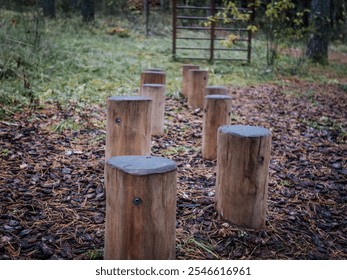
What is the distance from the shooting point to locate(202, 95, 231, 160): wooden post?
4168mm

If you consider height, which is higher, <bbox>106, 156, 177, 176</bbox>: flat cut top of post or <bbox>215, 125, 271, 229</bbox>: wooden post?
<bbox>106, 156, 177, 176</bbox>: flat cut top of post

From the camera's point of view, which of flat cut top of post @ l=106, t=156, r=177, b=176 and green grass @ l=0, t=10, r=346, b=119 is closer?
flat cut top of post @ l=106, t=156, r=177, b=176

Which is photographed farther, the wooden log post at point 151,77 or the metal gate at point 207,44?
the metal gate at point 207,44

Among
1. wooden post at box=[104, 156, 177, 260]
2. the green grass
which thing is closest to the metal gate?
the green grass

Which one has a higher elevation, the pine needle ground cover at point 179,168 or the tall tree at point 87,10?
the tall tree at point 87,10

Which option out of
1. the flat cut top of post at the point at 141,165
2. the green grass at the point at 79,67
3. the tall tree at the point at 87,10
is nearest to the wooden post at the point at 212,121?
the flat cut top of post at the point at 141,165

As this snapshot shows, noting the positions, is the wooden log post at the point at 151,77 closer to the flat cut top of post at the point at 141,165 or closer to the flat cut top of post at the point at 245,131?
the flat cut top of post at the point at 245,131

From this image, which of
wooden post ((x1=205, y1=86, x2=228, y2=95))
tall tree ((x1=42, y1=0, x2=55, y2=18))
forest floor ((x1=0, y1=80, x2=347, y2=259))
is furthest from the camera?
tall tree ((x1=42, y1=0, x2=55, y2=18))

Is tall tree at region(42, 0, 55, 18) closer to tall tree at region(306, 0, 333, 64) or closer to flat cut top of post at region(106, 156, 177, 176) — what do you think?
tall tree at region(306, 0, 333, 64)

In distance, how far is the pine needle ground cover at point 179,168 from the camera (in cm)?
252

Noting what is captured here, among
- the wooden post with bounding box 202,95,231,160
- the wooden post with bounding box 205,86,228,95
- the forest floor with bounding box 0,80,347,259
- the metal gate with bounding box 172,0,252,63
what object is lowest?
the forest floor with bounding box 0,80,347,259

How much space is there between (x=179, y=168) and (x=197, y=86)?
9.06ft

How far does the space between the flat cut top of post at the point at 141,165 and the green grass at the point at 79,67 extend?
3.32 metres
